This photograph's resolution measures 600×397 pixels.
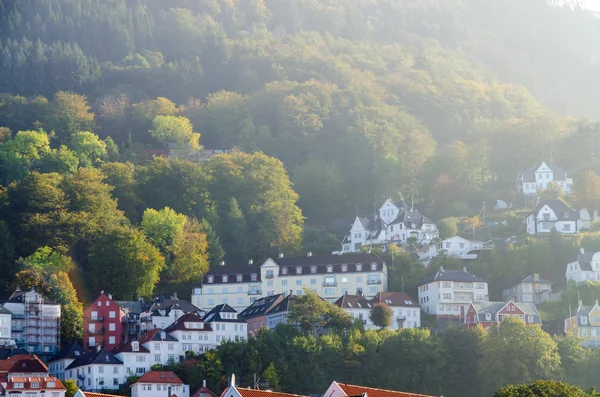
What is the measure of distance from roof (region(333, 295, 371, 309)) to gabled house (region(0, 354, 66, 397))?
81.3 ft

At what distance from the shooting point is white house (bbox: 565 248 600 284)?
118 meters

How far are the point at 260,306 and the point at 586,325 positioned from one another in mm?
25037

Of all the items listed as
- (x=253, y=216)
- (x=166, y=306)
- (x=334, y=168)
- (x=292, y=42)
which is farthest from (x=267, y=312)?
(x=292, y=42)

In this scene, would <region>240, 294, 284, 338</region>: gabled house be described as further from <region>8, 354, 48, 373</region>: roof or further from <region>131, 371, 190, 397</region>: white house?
<region>8, 354, 48, 373</region>: roof

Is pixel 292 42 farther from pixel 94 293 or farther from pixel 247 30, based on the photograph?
pixel 94 293

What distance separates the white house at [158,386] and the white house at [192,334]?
5933 millimetres

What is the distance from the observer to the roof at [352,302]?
11200 cm

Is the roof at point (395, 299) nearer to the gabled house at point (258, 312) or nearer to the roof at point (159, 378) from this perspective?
the gabled house at point (258, 312)

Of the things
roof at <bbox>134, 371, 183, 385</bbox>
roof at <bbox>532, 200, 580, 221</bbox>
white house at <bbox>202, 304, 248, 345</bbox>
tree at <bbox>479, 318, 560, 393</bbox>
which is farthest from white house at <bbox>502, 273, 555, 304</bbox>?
roof at <bbox>134, 371, 183, 385</bbox>

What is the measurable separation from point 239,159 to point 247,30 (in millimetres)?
65069

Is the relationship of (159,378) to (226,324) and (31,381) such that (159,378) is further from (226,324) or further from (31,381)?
(226,324)

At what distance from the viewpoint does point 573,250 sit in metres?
122

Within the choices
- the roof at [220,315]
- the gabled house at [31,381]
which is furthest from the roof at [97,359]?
the roof at [220,315]

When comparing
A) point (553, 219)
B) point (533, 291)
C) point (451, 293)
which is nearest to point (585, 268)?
point (533, 291)
